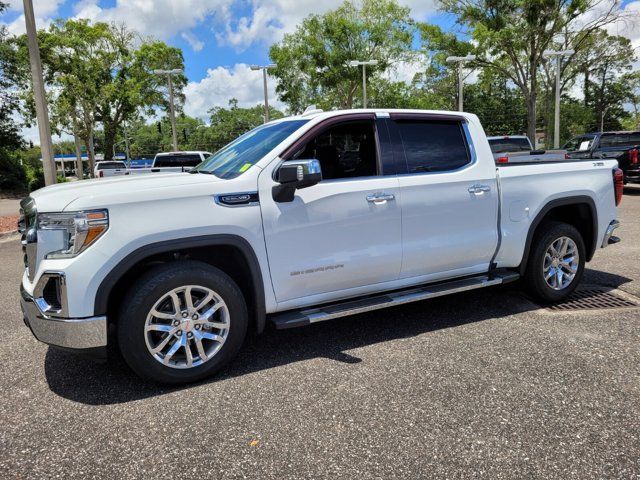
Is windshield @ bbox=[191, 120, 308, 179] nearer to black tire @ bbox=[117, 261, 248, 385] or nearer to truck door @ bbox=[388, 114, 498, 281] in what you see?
black tire @ bbox=[117, 261, 248, 385]

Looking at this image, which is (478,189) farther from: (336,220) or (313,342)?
(313,342)

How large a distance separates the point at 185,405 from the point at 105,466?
653 millimetres

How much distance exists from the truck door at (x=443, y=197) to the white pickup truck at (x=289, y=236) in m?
0.01

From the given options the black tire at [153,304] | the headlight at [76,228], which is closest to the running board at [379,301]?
the black tire at [153,304]

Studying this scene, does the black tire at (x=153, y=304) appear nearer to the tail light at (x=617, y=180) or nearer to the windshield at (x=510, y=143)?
the tail light at (x=617, y=180)

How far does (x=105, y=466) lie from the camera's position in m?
2.52

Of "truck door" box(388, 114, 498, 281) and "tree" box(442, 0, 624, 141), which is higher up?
"tree" box(442, 0, 624, 141)

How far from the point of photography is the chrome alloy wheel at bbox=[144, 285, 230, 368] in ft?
10.6

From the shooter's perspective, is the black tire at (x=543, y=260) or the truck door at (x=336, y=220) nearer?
the truck door at (x=336, y=220)

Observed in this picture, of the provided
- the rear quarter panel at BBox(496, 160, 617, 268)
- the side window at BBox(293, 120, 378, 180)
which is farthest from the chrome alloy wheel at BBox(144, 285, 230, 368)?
the rear quarter panel at BBox(496, 160, 617, 268)

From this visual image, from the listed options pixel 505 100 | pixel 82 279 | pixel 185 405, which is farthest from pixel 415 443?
pixel 505 100

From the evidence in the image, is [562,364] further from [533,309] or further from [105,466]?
[105,466]

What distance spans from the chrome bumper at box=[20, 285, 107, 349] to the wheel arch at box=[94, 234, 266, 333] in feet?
0.30

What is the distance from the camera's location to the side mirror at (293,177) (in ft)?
10.9
